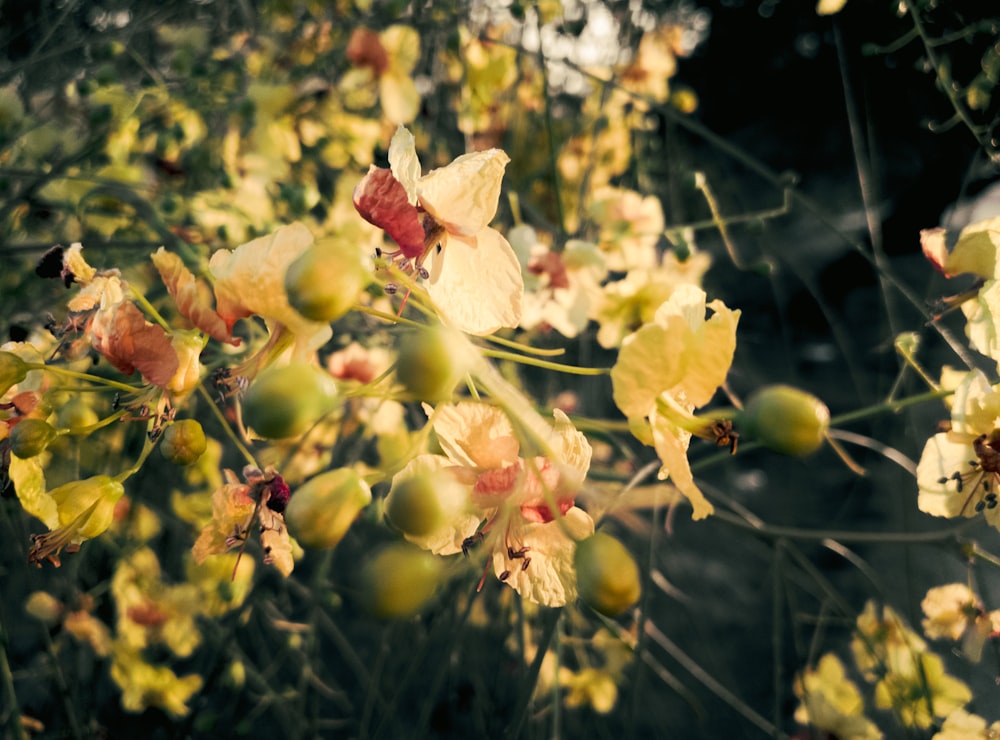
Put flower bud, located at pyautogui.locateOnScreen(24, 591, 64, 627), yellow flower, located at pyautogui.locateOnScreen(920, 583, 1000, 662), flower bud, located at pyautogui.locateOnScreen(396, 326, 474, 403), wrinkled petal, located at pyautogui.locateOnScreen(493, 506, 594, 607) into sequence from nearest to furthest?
flower bud, located at pyautogui.locateOnScreen(396, 326, 474, 403) → wrinkled petal, located at pyautogui.locateOnScreen(493, 506, 594, 607) → yellow flower, located at pyautogui.locateOnScreen(920, 583, 1000, 662) → flower bud, located at pyautogui.locateOnScreen(24, 591, 64, 627)

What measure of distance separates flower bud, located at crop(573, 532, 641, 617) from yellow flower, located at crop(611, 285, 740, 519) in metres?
0.06

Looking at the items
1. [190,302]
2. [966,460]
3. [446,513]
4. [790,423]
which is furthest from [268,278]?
[966,460]

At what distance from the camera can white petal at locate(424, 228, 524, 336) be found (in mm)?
438

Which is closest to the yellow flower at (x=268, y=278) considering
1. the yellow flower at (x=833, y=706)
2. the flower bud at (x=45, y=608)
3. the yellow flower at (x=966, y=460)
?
the yellow flower at (x=966, y=460)

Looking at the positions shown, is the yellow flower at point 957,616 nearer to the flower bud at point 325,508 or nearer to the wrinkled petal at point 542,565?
the wrinkled petal at point 542,565

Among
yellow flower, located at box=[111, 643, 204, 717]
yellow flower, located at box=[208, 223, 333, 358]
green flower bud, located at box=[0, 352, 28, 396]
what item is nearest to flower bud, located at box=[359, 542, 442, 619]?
yellow flower, located at box=[208, 223, 333, 358]

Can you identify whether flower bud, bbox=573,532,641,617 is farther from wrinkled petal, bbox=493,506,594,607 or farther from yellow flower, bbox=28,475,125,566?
yellow flower, bbox=28,475,125,566

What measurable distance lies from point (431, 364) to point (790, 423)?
19cm

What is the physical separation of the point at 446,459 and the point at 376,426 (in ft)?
1.50

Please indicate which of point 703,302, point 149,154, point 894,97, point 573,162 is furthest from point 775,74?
point 703,302

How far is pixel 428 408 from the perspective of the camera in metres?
0.43

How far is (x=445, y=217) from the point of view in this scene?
1.46 ft

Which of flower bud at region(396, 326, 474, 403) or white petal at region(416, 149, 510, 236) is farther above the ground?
white petal at region(416, 149, 510, 236)

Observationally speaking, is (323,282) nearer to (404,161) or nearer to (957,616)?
(404,161)
